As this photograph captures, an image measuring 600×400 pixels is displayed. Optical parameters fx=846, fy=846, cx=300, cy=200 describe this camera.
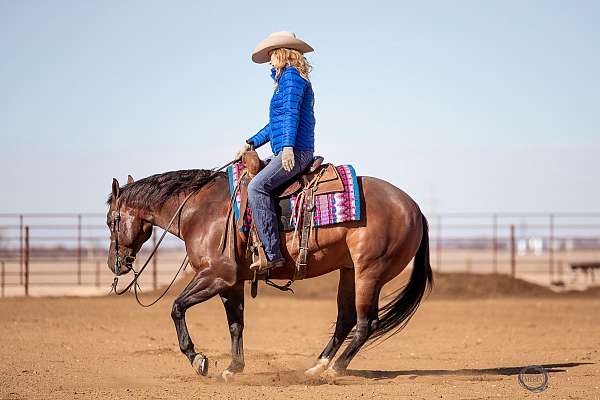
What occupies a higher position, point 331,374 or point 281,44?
point 281,44

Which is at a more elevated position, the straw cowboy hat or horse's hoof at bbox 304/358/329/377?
the straw cowboy hat

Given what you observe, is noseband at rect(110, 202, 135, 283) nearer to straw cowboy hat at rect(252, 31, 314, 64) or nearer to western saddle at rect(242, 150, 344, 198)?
western saddle at rect(242, 150, 344, 198)

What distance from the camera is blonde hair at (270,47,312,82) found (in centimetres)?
729

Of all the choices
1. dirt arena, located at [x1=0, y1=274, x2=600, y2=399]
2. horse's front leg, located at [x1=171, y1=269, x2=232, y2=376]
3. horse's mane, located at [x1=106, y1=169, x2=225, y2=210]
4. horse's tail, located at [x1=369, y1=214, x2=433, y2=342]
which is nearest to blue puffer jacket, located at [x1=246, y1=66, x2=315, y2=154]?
horse's mane, located at [x1=106, y1=169, x2=225, y2=210]

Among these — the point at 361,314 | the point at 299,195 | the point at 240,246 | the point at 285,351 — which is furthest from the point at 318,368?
the point at 285,351

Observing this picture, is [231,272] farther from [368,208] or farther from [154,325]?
[154,325]

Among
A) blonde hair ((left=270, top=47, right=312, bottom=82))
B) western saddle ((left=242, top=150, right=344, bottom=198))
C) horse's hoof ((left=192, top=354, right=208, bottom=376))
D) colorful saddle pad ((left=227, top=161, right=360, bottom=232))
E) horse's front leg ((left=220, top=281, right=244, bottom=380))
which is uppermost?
blonde hair ((left=270, top=47, right=312, bottom=82))

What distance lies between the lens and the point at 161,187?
25.2 feet

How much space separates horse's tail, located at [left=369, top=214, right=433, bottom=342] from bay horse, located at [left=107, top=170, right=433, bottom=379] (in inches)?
0.5

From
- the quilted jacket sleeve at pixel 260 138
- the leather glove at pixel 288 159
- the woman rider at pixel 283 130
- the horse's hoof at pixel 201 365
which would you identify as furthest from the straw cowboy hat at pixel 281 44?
the horse's hoof at pixel 201 365

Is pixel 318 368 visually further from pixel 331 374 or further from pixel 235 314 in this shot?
pixel 235 314

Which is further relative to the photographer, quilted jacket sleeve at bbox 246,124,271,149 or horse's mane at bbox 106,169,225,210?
quilted jacket sleeve at bbox 246,124,271,149

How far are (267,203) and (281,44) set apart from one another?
142 cm

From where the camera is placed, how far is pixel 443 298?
63.1ft
